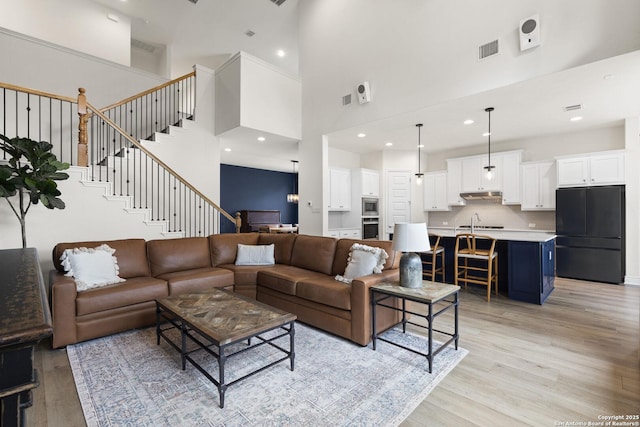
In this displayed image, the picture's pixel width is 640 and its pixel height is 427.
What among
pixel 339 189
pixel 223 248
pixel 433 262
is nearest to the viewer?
pixel 223 248

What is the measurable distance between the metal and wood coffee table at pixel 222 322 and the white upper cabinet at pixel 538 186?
244 inches

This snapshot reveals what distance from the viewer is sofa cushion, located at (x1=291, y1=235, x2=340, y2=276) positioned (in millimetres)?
3885

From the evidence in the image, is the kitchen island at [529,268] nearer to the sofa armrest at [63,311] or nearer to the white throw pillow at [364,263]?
the white throw pillow at [364,263]

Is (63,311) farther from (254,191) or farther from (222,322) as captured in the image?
(254,191)

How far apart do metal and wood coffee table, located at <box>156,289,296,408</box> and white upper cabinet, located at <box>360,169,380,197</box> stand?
518 cm

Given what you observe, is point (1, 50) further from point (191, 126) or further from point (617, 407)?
point (617, 407)

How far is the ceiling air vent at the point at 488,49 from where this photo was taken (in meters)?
3.88

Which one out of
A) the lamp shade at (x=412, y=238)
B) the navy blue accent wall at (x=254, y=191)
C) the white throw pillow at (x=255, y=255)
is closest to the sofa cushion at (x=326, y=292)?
the lamp shade at (x=412, y=238)

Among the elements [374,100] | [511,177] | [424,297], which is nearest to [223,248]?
[424,297]

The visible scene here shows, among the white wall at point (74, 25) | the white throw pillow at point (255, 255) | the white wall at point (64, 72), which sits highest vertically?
the white wall at point (74, 25)

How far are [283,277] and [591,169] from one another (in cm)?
599

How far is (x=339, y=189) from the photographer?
24.1 ft

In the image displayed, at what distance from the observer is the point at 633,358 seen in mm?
2654

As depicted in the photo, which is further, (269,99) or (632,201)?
(269,99)
